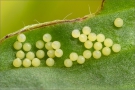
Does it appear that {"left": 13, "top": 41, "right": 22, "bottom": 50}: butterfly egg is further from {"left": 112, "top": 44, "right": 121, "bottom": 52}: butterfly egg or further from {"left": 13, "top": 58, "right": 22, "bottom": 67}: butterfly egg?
{"left": 112, "top": 44, "right": 121, "bottom": 52}: butterfly egg

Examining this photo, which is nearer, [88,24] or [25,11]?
[88,24]

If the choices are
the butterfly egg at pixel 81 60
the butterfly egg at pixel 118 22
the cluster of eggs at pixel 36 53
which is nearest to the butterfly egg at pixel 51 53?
the cluster of eggs at pixel 36 53

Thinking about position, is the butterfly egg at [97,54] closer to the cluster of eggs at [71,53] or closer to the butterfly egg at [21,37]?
the cluster of eggs at [71,53]

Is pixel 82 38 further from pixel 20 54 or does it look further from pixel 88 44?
pixel 20 54

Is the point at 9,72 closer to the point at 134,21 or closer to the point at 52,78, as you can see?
the point at 52,78

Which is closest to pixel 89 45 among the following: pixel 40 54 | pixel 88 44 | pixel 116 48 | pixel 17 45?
pixel 88 44

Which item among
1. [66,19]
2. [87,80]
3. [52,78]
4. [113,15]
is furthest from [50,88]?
[113,15]
